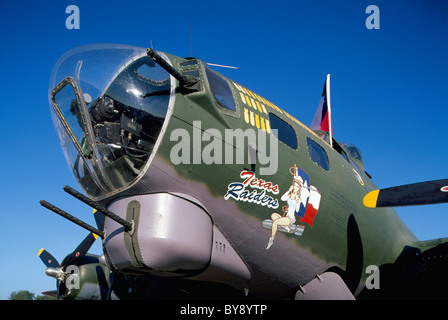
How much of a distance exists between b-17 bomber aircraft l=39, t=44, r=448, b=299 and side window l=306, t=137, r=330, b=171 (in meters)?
0.03

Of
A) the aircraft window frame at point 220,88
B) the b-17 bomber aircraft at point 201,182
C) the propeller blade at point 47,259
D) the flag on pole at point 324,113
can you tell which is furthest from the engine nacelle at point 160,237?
the propeller blade at point 47,259

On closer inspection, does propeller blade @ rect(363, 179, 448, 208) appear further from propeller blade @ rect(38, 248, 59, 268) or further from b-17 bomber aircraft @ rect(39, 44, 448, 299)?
propeller blade @ rect(38, 248, 59, 268)

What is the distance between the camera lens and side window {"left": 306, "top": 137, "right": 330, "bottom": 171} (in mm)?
8090

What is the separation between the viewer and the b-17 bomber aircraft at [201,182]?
19.2 feet

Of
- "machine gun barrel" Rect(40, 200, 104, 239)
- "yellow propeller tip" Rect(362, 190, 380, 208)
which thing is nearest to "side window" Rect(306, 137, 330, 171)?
"yellow propeller tip" Rect(362, 190, 380, 208)

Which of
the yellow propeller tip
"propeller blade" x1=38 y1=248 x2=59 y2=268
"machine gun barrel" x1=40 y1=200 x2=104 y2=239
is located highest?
the yellow propeller tip

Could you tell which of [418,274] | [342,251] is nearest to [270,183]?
[342,251]

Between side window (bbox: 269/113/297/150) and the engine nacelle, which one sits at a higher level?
side window (bbox: 269/113/297/150)

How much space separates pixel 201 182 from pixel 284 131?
89.9 inches

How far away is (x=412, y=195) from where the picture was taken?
7.89 meters

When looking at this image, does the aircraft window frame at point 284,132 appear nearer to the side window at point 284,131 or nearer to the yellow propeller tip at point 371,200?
the side window at point 284,131

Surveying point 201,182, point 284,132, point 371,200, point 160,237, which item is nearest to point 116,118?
point 201,182

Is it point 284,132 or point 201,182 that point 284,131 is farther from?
point 201,182
